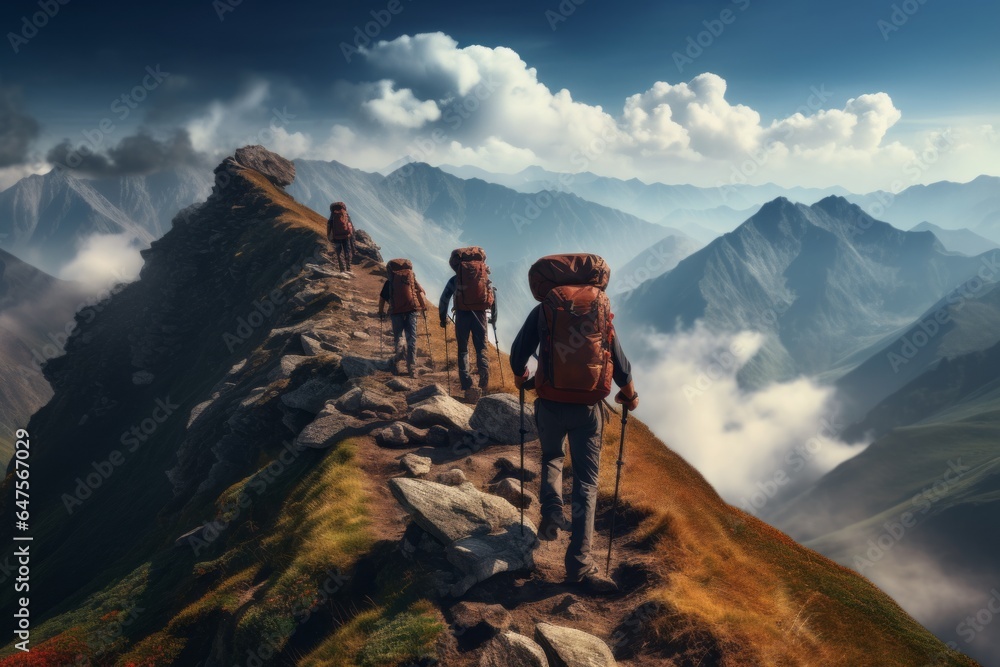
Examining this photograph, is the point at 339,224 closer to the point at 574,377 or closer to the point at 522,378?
the point at 522,378

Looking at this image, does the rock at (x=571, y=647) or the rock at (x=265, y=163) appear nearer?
the rock at (x=571, y=647)

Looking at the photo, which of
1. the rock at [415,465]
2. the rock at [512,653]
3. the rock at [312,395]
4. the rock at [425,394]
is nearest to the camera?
the rock at [512,653]

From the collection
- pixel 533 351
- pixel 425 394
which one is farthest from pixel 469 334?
pixel 533 351

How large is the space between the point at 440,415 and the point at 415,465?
110 inches

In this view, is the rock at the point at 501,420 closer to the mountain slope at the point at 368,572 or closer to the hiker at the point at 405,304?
the mountain slope at the point at 368,572

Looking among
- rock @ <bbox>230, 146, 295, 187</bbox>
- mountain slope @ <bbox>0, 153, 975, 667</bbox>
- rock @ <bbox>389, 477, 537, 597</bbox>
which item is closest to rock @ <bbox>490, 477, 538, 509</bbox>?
mountain slope @ <bbox>0, 153, 975, 667</bbox>

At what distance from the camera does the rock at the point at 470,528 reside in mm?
9242

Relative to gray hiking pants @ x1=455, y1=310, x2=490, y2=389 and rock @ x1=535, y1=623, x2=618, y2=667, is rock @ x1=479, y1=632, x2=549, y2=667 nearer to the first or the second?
rock @ x1=535, y1=623, x2=618, y2=667

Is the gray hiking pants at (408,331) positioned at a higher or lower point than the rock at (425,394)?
higher

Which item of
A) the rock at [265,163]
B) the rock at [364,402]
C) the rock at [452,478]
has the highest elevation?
the rock at [265,163]

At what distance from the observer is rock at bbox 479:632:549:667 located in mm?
7305

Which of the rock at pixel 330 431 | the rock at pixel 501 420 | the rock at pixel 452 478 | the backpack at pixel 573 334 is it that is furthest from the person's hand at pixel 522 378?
the rock at pixel 330 431

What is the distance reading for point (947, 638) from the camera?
481ft

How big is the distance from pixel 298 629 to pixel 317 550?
1.52m
